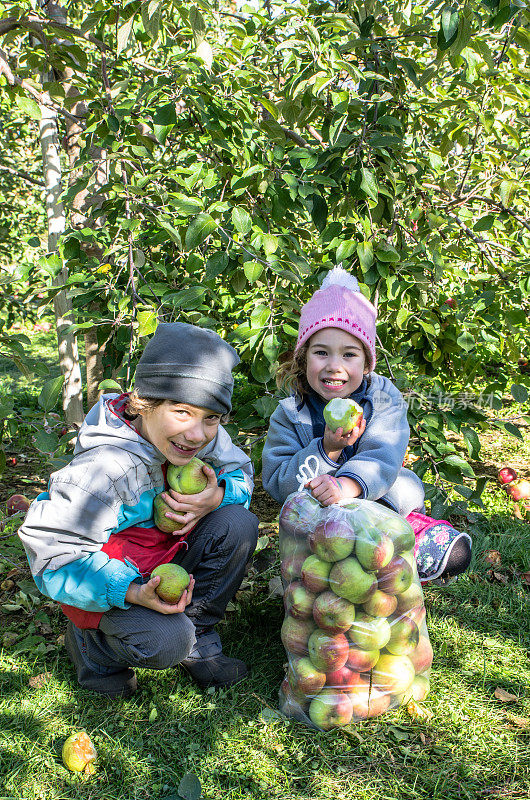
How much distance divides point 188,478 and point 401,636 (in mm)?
704

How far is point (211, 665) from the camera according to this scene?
1869 mm

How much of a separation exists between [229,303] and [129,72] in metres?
1.30

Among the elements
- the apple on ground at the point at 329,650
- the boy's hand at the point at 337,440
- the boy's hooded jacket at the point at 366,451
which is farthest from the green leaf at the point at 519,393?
the apple on ground at the point at 329,650

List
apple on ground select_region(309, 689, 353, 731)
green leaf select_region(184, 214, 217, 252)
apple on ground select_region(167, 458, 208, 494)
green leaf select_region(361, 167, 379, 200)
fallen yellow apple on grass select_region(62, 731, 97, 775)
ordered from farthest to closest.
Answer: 1. green leaf select_region(361, 167, 379, 200)
2. green leaf select_region(184, 214, 217, 252)
3. apple on ground select_region(167, 458, 208, 494)
4. apple on ground select_region(309, 689, 353, 731)
5. fallen yellow apple on grass select_region(62, 731, 97, 775)

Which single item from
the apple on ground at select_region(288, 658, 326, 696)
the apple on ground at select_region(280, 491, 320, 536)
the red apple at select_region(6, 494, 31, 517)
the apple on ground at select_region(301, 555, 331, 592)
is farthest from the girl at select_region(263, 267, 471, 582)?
the red apple at select_region(6, 494, 31, 517)

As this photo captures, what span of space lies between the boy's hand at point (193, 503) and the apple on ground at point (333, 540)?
37 centimetres

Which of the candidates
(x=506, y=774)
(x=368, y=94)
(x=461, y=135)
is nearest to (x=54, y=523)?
(x=506, y=774)

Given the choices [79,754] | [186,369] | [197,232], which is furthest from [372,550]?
[197,232]

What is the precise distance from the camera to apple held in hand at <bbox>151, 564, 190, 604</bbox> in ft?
5.64

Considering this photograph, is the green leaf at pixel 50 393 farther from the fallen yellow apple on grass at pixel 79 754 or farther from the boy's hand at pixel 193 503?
the fallen yellow apple on grass at pixel 79 754

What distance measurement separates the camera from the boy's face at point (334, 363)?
2.02 m

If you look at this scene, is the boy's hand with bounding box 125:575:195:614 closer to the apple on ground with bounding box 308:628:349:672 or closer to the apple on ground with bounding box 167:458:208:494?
the apple on ground with bounding box 167:458:208:494

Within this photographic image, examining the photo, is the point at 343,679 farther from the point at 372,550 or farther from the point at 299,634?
the point at 372,550

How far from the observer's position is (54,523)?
1.66 meters
